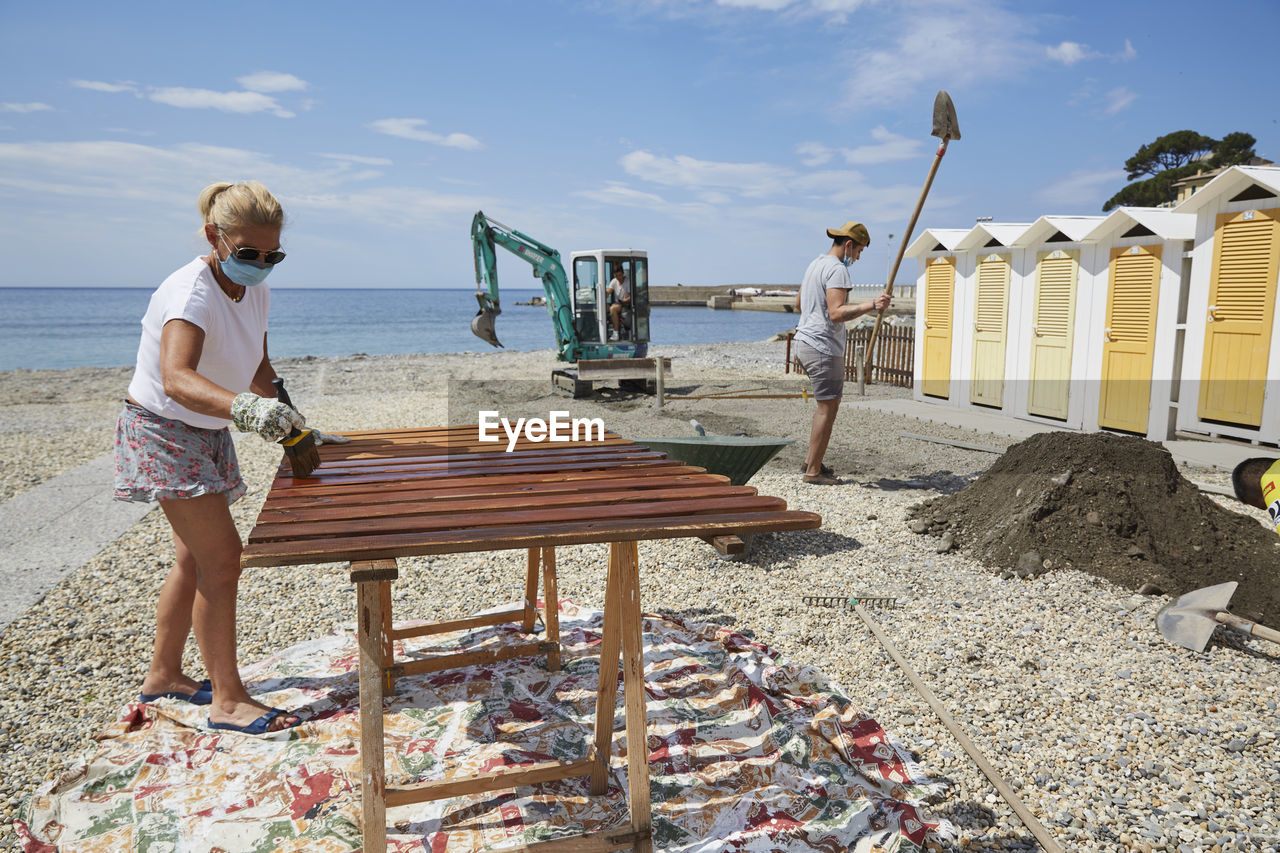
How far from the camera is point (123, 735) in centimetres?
286

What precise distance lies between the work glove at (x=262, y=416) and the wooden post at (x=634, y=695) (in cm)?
103

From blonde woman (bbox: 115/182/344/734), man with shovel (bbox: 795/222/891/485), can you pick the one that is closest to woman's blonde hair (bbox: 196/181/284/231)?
blonde woman (bbox: 115/182/344/734)

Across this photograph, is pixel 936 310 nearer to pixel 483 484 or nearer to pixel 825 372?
pixel 825 372

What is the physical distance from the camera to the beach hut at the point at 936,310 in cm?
1216

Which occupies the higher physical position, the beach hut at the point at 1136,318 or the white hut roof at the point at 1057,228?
the white hut roof at the point at 1057,228

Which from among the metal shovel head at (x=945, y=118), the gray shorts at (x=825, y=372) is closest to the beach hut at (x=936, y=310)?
the metal shovel head at (x=945, y=118)

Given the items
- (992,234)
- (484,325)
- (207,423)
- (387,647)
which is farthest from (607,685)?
(484,325)

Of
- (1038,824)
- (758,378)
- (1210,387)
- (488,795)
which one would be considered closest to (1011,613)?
(1038,824)

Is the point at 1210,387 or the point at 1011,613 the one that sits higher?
the point at 1210,387

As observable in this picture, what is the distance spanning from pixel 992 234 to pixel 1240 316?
141 inches

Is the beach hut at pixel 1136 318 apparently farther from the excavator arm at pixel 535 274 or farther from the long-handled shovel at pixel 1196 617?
the excavator arm at pixel 535 274

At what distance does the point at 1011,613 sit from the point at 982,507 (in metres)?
1.43

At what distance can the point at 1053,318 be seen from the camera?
10.2 meters

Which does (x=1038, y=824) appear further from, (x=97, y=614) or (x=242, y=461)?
(x=242, y=461)
